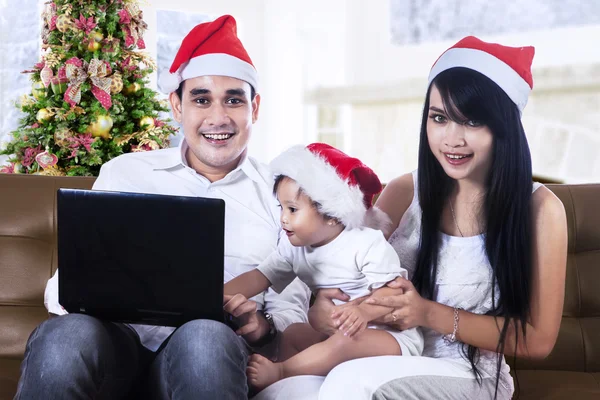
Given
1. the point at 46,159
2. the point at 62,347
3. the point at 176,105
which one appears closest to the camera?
the point at 62,347

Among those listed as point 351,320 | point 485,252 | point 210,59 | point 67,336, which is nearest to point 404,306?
point 351,320

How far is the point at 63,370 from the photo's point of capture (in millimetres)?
1229

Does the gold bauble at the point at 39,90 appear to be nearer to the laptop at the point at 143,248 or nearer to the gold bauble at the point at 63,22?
the gold bauble at the point at 63,22

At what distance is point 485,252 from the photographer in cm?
159

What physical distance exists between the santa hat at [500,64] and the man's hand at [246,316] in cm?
70

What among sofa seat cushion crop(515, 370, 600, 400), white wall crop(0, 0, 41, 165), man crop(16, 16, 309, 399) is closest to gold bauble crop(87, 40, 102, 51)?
man crop(16, 16, 309, 399)

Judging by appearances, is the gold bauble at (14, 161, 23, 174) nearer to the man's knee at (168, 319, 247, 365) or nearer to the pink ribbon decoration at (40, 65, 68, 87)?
the pink ribbon decoration at (40, 65, 68, 87)

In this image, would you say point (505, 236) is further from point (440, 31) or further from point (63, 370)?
point (440, 31)

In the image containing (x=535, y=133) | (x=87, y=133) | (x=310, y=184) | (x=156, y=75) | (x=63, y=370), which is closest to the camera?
(x=63, y=370)

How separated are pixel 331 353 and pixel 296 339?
0.16 metres

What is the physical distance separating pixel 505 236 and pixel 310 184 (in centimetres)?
45

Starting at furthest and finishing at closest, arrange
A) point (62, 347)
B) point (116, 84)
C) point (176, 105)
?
point (116, 84)
point (176, 105)
point (62, 347)

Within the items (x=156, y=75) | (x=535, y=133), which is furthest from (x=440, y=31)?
(x=156, y=75)

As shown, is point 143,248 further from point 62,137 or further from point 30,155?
point 30,155
